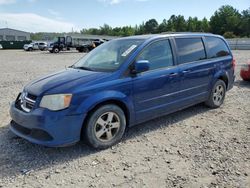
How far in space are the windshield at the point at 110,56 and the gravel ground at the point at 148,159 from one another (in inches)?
49.9

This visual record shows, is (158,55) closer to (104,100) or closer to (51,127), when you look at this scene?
(104,100)

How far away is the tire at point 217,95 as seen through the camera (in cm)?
589

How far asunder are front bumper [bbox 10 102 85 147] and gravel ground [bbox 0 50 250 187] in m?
0.30

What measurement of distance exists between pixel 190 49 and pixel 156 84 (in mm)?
1341

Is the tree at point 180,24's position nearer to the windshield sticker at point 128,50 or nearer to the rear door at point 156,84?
the rear door at point 156,84

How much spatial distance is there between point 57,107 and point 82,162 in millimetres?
845

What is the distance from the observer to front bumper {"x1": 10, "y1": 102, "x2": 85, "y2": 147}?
3.53 m

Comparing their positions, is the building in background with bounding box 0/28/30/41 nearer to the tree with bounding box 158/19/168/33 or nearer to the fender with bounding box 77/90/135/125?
the tree with bounding box 158/19/168/33

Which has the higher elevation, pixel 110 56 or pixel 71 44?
pixel 71 44

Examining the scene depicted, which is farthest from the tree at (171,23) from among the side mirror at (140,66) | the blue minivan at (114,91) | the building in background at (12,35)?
the side mirror at (140,66)

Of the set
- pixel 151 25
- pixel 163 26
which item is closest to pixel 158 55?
pixel 163 26

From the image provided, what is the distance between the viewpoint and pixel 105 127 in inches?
158

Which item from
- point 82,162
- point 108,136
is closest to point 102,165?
point 82,162

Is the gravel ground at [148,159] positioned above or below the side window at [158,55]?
below
